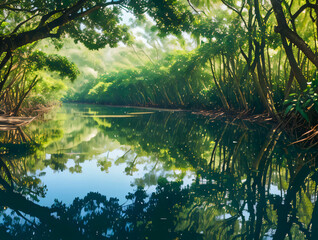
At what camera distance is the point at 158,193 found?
3.39 m

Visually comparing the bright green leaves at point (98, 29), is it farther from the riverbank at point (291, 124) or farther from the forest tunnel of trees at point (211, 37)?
the riverbank at point (291, 124)

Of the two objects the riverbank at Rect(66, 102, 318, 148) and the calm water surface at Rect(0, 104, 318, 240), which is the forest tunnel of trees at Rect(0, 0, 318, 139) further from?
the calm water surface at Rect(0, 104, 318, 240)

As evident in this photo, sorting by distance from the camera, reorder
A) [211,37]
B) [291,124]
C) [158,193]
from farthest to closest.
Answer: [211,37] → [291,124] → [158,193]

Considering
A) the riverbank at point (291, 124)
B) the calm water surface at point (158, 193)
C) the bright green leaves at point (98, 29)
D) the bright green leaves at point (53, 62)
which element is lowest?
the calm water surface at point (158, 193)

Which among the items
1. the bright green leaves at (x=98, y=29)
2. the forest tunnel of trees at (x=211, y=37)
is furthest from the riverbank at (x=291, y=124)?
the bright green leaves at (x=98, y=29)

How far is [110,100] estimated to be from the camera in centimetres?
4875

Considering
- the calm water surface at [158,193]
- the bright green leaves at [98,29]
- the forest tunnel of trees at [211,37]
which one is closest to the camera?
the calm water surface at [158,193]

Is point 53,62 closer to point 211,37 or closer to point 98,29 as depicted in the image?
point 98,29

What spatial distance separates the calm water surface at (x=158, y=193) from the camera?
2.45m

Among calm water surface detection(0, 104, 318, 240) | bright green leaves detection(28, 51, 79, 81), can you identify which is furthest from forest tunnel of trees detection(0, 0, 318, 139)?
calm water surface detection(0, 104, 318, 240)

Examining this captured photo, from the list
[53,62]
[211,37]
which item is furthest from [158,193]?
[53,62]

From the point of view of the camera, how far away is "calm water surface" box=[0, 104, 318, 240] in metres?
2.45

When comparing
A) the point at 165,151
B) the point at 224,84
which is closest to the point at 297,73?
the point at 165,151

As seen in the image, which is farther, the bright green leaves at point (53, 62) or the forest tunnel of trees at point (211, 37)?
the bright green leaves at point (53, 62)
